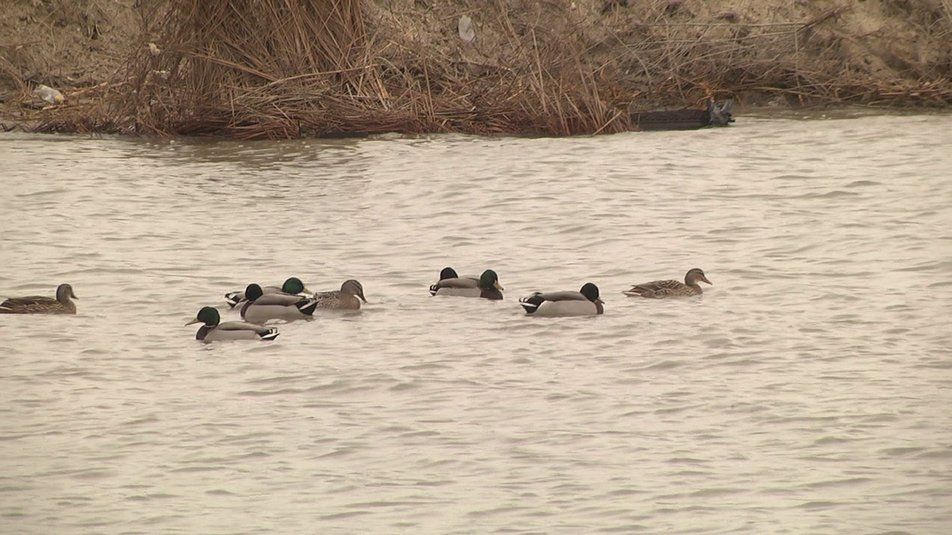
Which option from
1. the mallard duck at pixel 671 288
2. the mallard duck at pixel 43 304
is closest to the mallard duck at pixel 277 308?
the mallard duck at pixel 43 304

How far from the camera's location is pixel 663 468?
8.12 m

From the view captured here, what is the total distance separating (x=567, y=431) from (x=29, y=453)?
2774 millimetres

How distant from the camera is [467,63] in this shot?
71.1 feet

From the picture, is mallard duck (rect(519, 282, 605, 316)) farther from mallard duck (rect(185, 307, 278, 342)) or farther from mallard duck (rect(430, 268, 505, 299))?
mallard duck (rect(185, 307, 278, 342))

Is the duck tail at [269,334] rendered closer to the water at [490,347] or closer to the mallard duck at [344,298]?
the water at [490,347]

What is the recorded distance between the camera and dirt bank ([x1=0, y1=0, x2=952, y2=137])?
65.9ft

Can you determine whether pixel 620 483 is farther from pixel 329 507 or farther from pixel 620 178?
pixel 620 178

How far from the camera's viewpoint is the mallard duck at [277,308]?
11.6 meters

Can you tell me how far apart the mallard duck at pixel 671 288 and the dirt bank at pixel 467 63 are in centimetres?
714

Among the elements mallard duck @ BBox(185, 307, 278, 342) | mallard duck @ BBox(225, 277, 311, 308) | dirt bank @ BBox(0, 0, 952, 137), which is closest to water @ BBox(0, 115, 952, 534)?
mallard duck @ BBox(185, 307, 278, 342)

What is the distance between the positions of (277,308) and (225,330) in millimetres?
598

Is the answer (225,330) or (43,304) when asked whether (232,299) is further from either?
(43,304)

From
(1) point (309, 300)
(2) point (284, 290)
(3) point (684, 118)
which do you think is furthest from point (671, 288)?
(3) point (684, 118)

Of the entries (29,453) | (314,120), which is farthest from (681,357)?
(314,120)
